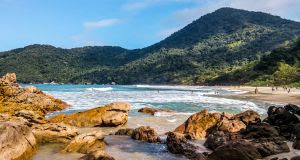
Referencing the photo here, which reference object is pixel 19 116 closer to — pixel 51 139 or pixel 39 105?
pixel 51 139

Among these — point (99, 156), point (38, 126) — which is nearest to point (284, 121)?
point (99, 156)

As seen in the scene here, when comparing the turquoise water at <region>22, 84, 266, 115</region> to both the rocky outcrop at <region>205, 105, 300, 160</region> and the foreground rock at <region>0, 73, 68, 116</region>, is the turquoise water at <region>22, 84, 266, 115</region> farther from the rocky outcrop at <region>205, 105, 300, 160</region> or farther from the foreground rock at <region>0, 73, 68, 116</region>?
the rocky outcrop at <region>205, 105, 300, 160</region>

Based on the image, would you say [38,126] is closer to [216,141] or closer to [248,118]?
[216,141]

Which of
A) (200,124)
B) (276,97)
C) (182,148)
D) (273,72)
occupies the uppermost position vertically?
(273,72)

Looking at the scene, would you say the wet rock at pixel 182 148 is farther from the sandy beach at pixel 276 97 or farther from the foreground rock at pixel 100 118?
the sandy beach at pixel 276 97

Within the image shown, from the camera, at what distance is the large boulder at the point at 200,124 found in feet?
77.7

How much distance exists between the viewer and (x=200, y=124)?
80.0 feet

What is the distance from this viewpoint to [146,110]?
4012cm

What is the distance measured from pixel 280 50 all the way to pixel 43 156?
158m

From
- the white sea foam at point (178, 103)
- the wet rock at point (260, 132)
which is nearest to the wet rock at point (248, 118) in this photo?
the wet rock at point (260, 132)

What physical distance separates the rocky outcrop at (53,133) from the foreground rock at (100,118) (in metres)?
6.60

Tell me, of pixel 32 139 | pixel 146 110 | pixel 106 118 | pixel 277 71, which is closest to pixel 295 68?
pixel 277 71

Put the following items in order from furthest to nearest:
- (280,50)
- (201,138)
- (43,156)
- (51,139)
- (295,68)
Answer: (280,50), (295,68), (201,138), (51,139), (43,156)

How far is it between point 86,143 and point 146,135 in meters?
4.53
